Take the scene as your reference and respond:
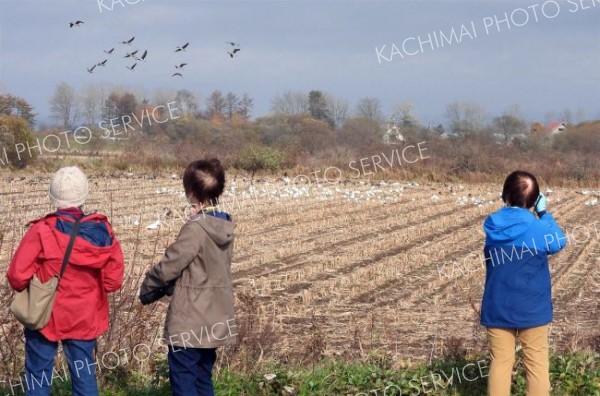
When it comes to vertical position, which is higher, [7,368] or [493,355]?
[7,368]

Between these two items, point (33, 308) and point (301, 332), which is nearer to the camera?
point (33, 308)

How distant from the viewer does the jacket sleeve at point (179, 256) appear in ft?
12.4

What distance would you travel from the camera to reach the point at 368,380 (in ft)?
15.3

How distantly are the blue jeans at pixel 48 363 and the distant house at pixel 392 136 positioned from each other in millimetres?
36047

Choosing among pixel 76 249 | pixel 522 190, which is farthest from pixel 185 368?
pixel 522 190

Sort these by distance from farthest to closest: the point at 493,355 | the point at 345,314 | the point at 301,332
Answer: the point at 345,314 → the point at 301,332 → the point at 493,355

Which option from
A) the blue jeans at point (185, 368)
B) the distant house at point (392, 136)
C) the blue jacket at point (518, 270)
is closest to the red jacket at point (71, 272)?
the blue jeans at point (185, 368)

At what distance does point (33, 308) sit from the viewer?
3752mm

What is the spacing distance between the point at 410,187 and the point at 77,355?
77.4ft

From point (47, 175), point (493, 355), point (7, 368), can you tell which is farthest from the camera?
point (47, 175)

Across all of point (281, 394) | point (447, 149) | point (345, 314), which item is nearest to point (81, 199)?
point (281, 394)

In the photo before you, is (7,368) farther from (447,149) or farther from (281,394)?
(447,149)

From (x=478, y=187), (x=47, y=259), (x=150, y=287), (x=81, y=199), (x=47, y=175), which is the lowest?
(x=478, y=187)

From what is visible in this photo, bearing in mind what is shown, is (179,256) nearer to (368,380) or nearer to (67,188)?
(67,188)
